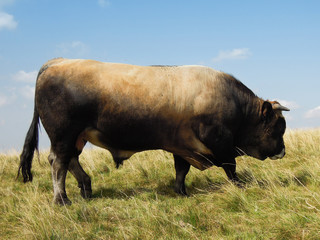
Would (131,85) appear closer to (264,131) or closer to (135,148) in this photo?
(135,148)

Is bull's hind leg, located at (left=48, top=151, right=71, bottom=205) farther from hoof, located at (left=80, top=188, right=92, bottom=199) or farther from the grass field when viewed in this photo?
hoof, located at (left=80, top=188, right=92, bottom=199)

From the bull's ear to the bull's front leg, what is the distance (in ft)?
5.39

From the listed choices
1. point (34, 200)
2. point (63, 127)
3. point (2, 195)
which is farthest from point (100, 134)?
point (2, 195)

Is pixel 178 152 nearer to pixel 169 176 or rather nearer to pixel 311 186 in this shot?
pixel 169 176

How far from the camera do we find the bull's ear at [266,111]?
19.7 feet

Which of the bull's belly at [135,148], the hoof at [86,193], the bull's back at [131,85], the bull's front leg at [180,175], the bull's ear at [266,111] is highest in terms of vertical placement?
the bull's back at [131,85]

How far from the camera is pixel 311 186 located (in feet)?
16.5

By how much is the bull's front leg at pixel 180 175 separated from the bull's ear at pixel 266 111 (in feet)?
5.39

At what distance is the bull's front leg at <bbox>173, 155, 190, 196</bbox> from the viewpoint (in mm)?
6009

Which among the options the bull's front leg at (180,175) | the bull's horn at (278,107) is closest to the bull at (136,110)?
the bull's front leg at (180,175)

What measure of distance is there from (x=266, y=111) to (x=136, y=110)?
2.47 meters

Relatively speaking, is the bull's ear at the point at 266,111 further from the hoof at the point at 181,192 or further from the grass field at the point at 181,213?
the hoof at the point at 181,192

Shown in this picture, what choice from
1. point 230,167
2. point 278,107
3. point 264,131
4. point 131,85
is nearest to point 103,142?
point 131,85

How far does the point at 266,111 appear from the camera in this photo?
6047 millimetres
